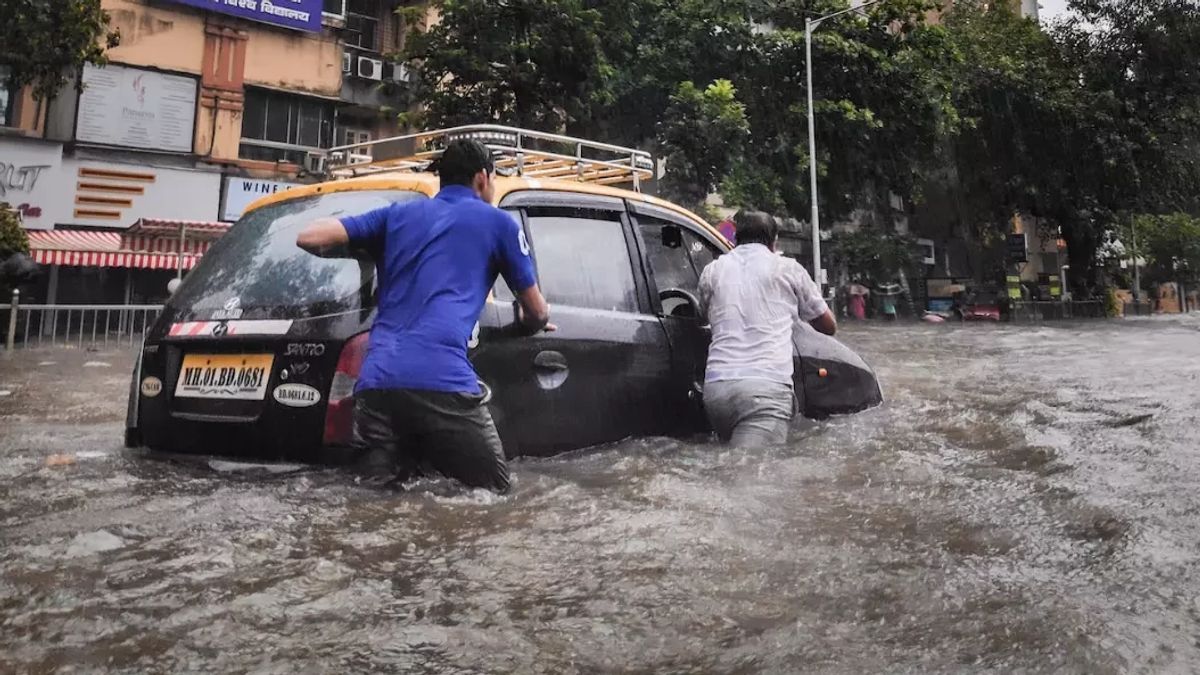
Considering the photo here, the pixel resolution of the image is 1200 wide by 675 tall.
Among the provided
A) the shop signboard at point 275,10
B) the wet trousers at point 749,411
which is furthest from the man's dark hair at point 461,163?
the shop signboard at point 275,10

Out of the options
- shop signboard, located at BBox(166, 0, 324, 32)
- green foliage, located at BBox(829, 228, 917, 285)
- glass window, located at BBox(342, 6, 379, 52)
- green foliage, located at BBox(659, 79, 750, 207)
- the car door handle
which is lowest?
the car door handle

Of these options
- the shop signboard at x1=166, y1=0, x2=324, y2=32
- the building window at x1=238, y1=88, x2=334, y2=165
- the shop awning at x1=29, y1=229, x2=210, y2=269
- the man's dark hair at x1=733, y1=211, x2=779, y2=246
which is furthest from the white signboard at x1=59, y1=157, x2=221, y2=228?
the man's dark hair at x1=733, y1=211, x2=779, y2=246

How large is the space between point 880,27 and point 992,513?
18924mm

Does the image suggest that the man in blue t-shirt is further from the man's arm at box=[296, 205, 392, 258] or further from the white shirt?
the white shirt

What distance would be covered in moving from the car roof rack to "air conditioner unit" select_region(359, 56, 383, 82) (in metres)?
14.1

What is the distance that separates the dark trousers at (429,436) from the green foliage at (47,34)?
1119 cm

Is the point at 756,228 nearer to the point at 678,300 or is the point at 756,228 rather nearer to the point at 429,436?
the point at 678,300

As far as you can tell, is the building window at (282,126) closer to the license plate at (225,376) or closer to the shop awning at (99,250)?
the shop awning at (99,250)

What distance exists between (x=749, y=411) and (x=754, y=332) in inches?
15.3

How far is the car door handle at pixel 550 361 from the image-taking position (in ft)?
10.8

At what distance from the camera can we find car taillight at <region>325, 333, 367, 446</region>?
2859 mm

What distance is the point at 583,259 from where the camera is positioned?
3719 millimetres

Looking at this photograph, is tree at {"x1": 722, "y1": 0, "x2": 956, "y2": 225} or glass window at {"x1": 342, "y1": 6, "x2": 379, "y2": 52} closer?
tree at {"x1": 722, "y1": 0, "x2": 956, "y2": 225}

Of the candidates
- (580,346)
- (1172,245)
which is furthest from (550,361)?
(1172,245)
